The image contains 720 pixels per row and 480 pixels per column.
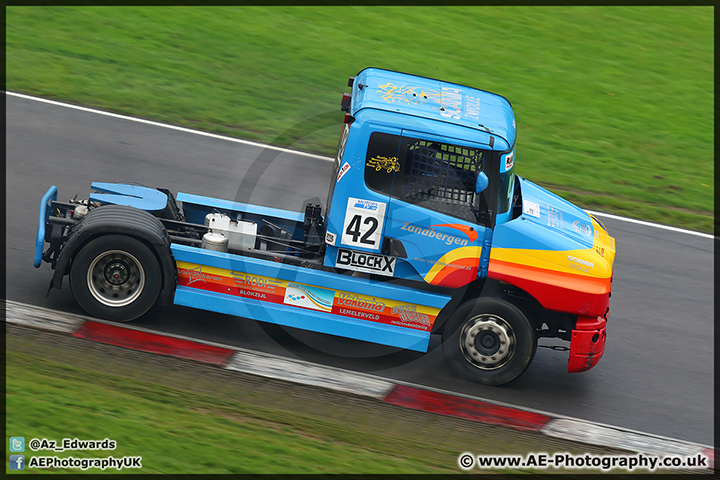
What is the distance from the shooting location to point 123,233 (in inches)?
281

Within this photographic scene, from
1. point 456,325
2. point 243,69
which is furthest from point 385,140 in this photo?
point 243,69

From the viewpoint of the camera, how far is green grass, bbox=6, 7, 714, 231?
13375 mm

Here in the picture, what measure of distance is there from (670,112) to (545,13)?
518 centimetres

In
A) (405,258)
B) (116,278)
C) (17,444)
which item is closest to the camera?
(17,444)

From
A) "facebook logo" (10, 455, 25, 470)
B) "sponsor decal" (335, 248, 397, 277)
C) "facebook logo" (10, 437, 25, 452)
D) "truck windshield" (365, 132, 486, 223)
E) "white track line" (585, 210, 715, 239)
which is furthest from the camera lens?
"white track line" (585, 210, 715, 239)

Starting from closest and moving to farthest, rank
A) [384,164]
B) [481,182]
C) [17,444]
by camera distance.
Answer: [17,444]
[481,182]
[384,164]

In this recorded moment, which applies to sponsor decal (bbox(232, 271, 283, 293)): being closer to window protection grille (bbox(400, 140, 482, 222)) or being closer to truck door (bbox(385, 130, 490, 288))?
truck door (bbox(385, 130, 490, 288))

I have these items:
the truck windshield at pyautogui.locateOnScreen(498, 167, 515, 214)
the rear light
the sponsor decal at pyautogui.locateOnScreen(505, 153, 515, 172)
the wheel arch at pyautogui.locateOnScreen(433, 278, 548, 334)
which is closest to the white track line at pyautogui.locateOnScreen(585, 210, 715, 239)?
the wheel arch at pyautogui.locateOnScreen(433, 278, 548, 334)

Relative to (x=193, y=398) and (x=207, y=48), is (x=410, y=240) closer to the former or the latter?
(x=193, y=398)

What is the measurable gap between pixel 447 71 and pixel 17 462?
1328cm

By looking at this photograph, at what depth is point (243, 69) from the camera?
50.9 ft

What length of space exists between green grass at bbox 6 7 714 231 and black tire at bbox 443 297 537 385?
569 cm

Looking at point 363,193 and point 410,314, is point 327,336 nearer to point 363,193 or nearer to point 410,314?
point 410,314

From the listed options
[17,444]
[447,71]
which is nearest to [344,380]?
[17,444]
